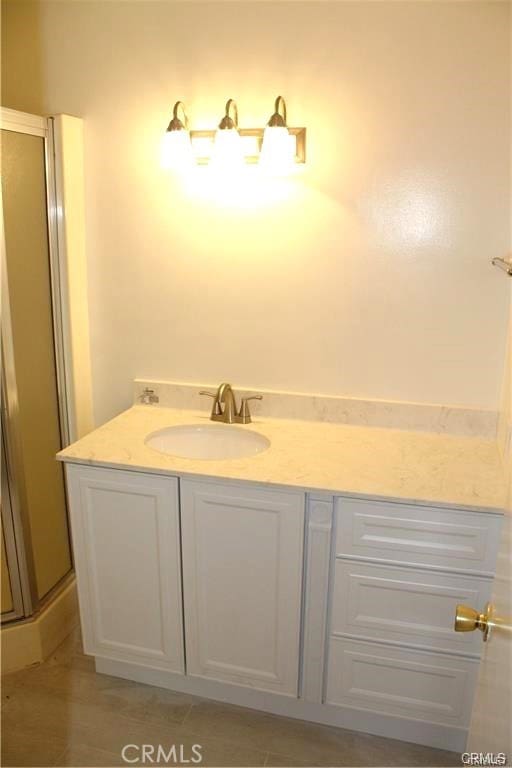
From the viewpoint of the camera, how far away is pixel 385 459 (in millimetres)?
1844

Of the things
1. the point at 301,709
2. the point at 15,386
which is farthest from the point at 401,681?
the point at 15,386

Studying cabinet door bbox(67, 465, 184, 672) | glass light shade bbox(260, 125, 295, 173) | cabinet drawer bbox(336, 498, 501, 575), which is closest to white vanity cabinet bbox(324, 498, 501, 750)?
cabinet drawer bbox(336, 498, 501, 575)

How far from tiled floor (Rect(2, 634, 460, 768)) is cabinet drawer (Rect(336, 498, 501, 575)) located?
658 millimetres

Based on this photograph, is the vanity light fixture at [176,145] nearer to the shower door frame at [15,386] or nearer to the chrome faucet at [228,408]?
the shower door frame at [15,386]

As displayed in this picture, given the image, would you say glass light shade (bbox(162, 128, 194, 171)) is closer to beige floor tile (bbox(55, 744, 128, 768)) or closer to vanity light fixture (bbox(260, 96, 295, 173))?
vanity light fixture (bbox(260, 96, 295, 173))

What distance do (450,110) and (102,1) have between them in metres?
1.25

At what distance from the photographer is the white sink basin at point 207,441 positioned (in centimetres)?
212

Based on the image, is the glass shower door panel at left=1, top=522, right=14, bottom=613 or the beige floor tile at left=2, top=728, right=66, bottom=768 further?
the glass shower door panel at left=1, top=522, right=14, bottom=613

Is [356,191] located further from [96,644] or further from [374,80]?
→ [96,644]

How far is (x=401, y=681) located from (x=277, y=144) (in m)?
1.69

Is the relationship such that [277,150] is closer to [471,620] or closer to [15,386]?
[15,386]

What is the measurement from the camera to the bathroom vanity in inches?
64.6

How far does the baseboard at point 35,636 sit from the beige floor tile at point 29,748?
0.27 metres

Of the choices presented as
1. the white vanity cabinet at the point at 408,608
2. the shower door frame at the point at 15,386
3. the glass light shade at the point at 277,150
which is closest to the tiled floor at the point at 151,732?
the white vanity cabinet at the point at 408,608
